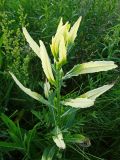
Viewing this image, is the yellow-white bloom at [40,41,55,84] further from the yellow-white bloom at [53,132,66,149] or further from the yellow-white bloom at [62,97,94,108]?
the yellow-white bloom at [53,132,66,149]

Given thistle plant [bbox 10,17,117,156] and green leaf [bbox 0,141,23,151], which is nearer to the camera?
thistle plant [bbox 10,17,117,156]

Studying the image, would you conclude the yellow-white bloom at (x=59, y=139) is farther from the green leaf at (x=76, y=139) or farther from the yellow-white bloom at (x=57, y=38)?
the yellow-white bloom at (x=57, y=38)

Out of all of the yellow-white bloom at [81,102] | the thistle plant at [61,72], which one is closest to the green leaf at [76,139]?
the thistle plant at [61,72]

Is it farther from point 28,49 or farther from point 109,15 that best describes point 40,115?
point 109,15

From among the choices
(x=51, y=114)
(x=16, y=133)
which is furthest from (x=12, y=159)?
(x=51, y=114)

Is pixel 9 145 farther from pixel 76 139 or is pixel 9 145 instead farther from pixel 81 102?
pixel 81 102

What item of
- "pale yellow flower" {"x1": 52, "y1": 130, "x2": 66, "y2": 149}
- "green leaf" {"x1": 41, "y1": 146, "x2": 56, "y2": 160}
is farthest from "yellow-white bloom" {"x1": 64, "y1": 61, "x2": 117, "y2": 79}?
"green leaf" {"x1": 41, "y1": 146, "x2": 56, "y2": 160}
